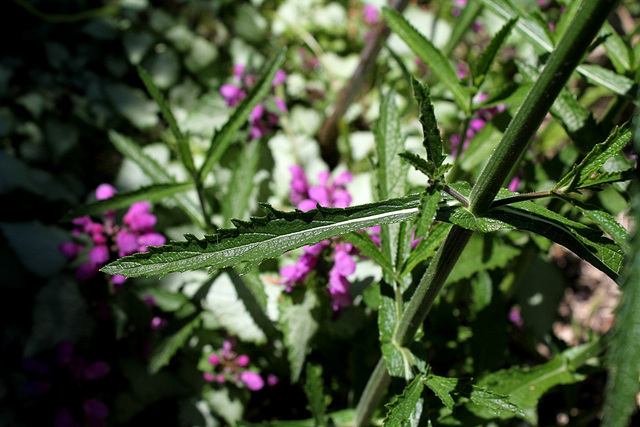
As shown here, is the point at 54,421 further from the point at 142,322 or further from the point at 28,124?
the point at 28,124

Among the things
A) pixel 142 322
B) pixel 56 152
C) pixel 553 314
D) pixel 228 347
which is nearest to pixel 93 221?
pixel 142 322

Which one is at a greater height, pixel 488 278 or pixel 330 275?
pixel 488 278

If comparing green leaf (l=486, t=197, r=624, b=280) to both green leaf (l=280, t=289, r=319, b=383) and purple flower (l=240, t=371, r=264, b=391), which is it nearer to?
green leaf (l=280, t=289, r=319, b=383)

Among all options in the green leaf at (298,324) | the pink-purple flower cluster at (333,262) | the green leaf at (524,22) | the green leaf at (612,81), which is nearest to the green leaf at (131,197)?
the pink-purple flower cluster at (333,262)

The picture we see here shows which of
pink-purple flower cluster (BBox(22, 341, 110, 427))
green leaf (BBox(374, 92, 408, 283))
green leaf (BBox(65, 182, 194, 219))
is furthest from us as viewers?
pink-purple flower cluster (BBox(22, 341, 110, 427))

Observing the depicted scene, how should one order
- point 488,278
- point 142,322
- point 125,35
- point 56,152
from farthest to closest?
point 125,35
point 56,152
point 142,322
point 488,278

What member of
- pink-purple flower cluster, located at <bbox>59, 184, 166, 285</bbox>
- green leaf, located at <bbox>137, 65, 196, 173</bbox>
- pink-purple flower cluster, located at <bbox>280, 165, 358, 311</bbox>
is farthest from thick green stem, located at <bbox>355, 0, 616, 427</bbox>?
pink-purple flower cluster, located at <bbox>59, 184, 166, 285</bbox>

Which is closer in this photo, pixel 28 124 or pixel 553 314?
pixel 553 314
